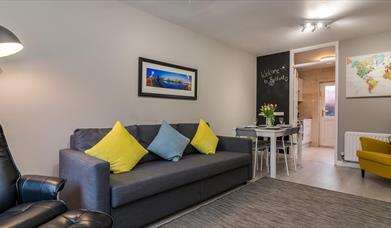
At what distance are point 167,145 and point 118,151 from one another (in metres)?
0.65

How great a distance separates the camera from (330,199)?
2629 millimetres

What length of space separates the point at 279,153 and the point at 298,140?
0.81m

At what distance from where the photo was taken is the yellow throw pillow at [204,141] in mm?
3115

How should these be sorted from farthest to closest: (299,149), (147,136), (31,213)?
(299,149)
(147,136)
(31,213)

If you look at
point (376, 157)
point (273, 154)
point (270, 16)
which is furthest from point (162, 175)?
point (376, 157)

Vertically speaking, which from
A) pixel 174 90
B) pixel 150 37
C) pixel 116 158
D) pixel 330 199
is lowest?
pixel 330 199

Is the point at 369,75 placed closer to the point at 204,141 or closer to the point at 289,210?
the point at 289,210

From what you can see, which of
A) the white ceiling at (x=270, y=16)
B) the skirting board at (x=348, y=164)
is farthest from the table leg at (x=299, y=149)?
the white ceiling at (x=270, y=16)

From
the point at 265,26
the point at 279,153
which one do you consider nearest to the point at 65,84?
the point at 265,26

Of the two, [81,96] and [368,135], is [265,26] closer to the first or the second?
[368,135]

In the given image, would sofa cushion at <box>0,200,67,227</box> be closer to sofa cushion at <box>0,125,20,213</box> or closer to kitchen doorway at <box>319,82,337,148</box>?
sofa cushion at <box>0,125,20,213</box>

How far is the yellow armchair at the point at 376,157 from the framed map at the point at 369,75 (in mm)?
1058

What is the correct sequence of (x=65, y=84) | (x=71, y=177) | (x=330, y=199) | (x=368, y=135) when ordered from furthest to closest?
(x=368, y=135), (x=330, y=199), (x=65, y=84), (x=71, y=177)

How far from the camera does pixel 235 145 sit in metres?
3.27
